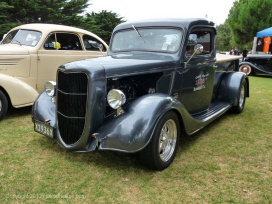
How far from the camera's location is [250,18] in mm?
28531

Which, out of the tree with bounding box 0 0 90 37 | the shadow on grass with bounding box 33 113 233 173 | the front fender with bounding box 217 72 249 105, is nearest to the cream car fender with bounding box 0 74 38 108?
the shadow on grass with bounding box 33 113 233 173

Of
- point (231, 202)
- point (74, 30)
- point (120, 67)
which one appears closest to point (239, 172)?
point (231, 202)

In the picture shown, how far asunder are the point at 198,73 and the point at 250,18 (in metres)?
28.6

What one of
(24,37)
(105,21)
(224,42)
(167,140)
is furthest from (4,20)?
(224,42)

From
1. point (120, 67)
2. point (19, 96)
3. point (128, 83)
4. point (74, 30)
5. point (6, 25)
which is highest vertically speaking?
point (6, 25)

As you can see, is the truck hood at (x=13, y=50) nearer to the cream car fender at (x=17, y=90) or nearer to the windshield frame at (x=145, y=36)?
the cream car fender at (x=17, y=90)

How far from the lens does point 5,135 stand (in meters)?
4.05

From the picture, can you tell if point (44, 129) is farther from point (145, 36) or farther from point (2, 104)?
point (145, 36)

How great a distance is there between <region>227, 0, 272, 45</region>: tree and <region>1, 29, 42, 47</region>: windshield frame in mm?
27499

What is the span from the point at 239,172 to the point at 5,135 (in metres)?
3.50

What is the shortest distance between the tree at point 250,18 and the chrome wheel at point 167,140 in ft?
93.7

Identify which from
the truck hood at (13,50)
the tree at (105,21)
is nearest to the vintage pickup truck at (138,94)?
the truck hood at (13,50)

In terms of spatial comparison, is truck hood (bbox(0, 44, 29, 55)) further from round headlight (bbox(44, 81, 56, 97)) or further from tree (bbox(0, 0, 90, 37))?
tree (bbox(0, 0, 90, 37))

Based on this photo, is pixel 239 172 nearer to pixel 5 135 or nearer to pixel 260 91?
pixel 5 135
